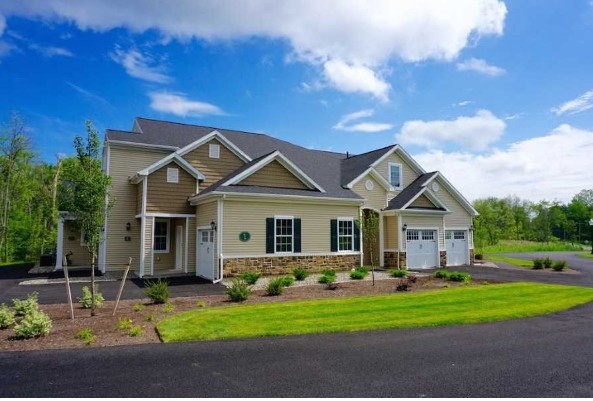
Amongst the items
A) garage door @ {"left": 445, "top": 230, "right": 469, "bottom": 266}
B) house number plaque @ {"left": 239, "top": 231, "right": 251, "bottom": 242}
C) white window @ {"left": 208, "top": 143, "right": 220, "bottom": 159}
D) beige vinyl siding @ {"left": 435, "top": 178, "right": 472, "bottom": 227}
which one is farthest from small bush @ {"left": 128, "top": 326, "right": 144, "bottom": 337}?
beige vinyl siding @ {"left": 435, "top": 178, "right": 472, "bottom": 227}

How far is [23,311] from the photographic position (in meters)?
9.84

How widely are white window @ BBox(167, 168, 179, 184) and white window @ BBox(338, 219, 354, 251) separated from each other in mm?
8414

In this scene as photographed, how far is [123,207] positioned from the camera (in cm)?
2039

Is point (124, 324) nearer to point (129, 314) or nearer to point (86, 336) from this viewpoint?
point (86, 336)

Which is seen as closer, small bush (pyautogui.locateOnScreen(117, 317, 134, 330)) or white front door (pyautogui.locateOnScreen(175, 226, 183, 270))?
small bush (pyautogui.locateOnScreen(117, 317, 134, 330))

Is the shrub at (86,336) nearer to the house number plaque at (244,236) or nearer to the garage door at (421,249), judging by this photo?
the house number plaque at (244,236)

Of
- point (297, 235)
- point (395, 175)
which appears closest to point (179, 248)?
point (297, 235)

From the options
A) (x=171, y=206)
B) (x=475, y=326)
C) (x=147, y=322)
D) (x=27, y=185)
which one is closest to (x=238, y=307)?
(x=147, y=322)

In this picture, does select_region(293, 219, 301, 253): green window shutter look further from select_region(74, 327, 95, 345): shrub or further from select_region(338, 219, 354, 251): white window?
select_region(74, 327, 95, 345): shrub

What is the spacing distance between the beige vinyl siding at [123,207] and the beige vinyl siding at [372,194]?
38.9 feet

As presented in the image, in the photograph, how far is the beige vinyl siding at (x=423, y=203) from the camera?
2265cm

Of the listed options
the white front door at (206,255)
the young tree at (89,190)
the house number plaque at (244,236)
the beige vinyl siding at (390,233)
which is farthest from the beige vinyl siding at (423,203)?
the young tree at (89,190)

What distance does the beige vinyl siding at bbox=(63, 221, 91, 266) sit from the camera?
2145 centimetres

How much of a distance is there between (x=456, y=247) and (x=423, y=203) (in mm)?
4327
